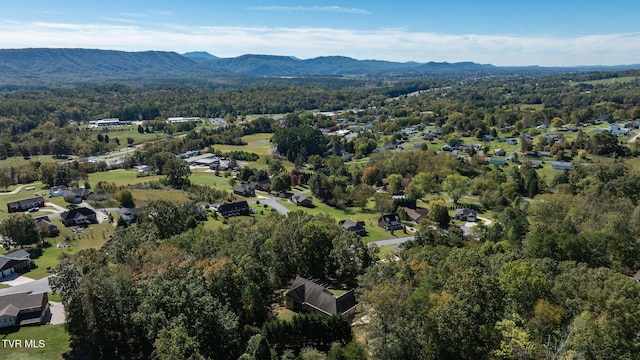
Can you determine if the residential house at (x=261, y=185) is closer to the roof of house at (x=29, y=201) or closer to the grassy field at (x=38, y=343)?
the roof of house at (x=29, y=201)

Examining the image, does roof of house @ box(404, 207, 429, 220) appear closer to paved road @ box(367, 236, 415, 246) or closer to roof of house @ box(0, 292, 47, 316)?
paved road @ box(367, 236, 415, 246)

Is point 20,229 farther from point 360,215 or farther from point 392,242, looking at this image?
point 360,215

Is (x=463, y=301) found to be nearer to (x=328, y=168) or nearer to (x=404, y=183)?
(x=404, y=183)

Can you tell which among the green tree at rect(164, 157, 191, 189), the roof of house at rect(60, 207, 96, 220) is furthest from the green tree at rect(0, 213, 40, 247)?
the green tree at rect(164, 157, 191, 189)

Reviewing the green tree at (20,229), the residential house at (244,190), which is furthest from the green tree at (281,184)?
the green tree at (20,229)

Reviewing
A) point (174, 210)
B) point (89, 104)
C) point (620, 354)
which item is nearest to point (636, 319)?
point (620, 354)

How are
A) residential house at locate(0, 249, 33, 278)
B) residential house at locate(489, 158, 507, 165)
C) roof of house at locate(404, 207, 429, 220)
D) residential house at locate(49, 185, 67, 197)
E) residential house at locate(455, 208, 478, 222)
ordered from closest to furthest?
residential house at locate(0, 249, 33, 278) < residential house at locate(455, 208, 478, 222) < roof of house at locate(404, 207, 429, 220) < residential house at locate(49, 185, 67, 197) < residential house at locate(489, 158, 507, 165)

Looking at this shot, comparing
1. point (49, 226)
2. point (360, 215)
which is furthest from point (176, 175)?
point (360, 215)

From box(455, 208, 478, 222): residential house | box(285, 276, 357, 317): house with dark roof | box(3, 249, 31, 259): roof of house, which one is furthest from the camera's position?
box(455, 208, 478, 222): residential house
